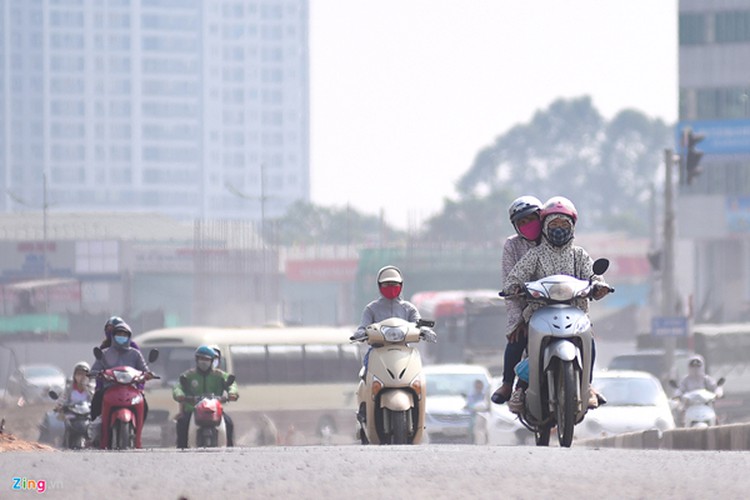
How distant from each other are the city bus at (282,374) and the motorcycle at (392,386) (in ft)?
59.0

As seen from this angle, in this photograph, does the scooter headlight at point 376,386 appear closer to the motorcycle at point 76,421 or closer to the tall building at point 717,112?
the motorcycle at point 76,421

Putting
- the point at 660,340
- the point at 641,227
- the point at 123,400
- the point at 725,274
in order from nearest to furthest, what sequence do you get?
the point at 123,400, the point at 660,340, the point at 725,274, the point at 641,227

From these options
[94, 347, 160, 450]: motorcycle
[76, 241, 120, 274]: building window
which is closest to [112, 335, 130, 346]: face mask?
[94, 347, 160, 450]: motorcycle

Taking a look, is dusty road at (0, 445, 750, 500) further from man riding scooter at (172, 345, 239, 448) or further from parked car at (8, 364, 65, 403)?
parked car at (8, 364, 65, 403)

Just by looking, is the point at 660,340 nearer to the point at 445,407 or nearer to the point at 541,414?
the point at 445,407

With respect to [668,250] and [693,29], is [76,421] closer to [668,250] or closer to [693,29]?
[668,250]

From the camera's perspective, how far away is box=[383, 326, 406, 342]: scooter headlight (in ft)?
53.8

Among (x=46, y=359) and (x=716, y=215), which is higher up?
(x=716, y=215)

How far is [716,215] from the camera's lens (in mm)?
81188

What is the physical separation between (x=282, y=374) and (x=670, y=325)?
1026cm

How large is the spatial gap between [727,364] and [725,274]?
35576 mm

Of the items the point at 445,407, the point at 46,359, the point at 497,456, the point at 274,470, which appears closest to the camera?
the point at 274,470

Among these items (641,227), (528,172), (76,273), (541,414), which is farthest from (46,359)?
(528,172)

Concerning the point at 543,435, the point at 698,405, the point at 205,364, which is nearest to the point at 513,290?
the point at 543,435
